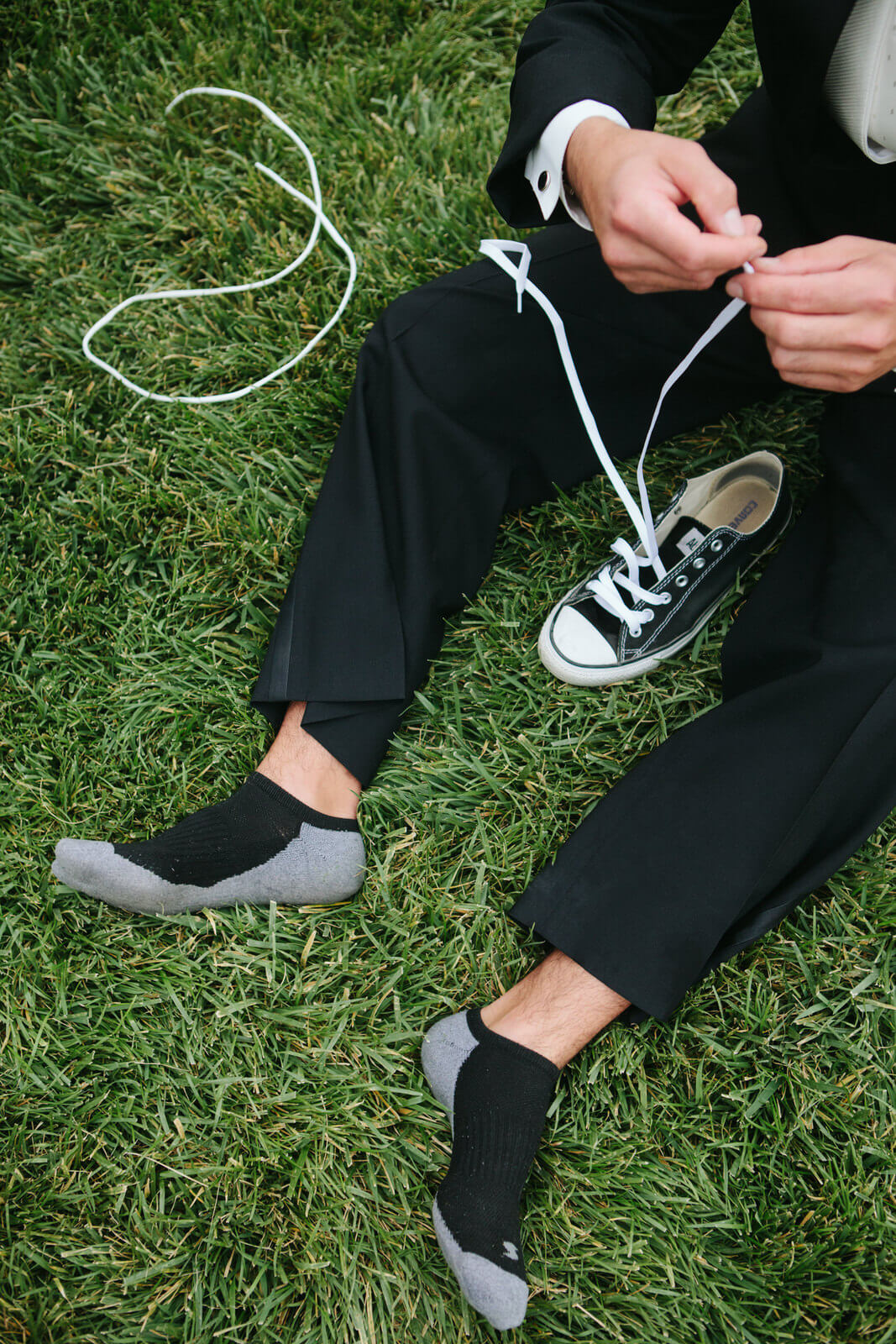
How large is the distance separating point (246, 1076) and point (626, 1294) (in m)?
0.69

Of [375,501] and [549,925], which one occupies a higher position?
[375,501]

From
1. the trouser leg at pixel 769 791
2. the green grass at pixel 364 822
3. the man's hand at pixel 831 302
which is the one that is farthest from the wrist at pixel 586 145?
the green grass at pixel 364 822

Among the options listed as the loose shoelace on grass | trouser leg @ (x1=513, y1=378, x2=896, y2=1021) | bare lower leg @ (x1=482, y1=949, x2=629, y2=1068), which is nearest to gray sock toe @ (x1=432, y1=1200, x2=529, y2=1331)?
bare lower leg @ (x1=482, y1=949, x2=629, y2=1068)

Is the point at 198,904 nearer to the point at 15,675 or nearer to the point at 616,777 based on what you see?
the point at 15,675

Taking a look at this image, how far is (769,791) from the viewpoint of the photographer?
1.33 meters

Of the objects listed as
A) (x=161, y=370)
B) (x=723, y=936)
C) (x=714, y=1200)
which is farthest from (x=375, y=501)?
(x=714, y=1200)

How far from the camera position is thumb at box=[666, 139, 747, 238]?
3.56ft

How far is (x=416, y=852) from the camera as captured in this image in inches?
63.6

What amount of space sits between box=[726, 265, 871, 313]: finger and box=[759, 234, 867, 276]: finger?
0.03 feet

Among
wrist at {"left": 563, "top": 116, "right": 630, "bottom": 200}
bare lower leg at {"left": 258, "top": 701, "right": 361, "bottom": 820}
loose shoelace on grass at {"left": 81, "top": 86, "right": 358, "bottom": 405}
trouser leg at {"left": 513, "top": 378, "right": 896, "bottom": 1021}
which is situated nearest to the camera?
wrist at {"left": 563, "top": 116, "right": 630, "bottom": 200}

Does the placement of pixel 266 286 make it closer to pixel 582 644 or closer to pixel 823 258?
pixel 582 644

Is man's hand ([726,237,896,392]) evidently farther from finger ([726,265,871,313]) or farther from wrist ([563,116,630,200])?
wrist ([563,116,630,200])

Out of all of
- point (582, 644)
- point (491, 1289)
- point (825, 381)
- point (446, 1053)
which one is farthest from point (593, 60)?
point (491, 1289)

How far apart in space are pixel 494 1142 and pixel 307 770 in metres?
0.67
